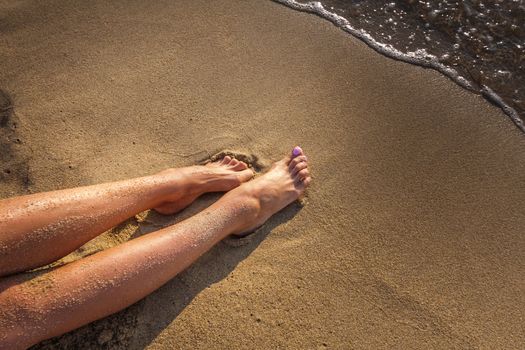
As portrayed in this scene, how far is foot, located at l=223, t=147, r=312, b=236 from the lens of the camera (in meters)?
2.18

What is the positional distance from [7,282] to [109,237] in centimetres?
55

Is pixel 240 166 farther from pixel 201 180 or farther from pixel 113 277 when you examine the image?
pixel 113 277

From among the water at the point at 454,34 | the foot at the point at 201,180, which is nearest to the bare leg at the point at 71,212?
the foot at the point at 201,180

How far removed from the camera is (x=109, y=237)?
2.10 m

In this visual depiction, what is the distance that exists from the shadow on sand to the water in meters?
1.34

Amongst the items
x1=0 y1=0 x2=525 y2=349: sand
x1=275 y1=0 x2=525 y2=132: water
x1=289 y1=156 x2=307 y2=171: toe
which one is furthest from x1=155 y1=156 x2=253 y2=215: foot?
x1=275 y1=0 x2=525 y2=132: water

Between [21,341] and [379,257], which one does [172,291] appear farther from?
[379,257]

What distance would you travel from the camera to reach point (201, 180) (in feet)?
7.38

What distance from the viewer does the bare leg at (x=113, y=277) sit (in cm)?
155

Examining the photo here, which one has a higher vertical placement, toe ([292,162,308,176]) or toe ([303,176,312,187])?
toe ([292,162,308,176])

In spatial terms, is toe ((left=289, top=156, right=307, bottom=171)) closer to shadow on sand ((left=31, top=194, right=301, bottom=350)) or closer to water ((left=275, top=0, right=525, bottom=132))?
shadow on sand ((left=31, top=194, right=301, bottom=350))

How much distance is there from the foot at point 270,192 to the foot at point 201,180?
0.24ft

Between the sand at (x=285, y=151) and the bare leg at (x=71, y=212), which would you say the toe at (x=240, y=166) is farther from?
the bare leg at (x=71, y=212)

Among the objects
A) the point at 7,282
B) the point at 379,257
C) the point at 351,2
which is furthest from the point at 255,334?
the point at 351,2
